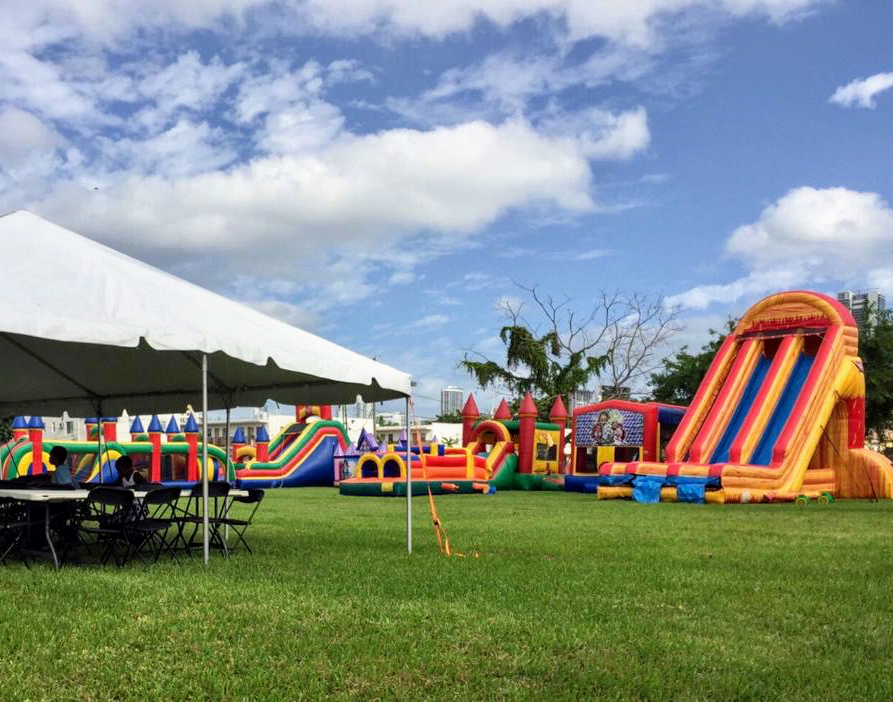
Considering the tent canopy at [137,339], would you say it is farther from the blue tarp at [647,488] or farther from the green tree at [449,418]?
the green tree at [449,418]

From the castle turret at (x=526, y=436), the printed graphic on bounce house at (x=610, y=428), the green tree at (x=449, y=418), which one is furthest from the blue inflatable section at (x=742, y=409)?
the green tree at (x=449, y=418)

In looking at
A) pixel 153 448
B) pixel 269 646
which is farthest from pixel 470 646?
pixel 153 448

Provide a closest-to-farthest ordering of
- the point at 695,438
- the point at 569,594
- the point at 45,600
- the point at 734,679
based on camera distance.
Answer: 1. the point at 734,679
2. the point at 45,600
3. the point at 569,594
4. the point at 695,438

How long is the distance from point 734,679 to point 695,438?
17229 mm

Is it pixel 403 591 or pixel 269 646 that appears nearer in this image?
pixel 269 646

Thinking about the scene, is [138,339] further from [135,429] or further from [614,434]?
[135,429]

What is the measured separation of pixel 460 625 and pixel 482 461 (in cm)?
2084

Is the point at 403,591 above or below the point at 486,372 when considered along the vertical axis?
below

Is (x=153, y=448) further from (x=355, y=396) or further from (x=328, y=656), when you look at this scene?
(x=328, y=656)

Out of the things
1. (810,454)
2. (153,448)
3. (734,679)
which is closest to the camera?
(734,679)

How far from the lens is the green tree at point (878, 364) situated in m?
34.0

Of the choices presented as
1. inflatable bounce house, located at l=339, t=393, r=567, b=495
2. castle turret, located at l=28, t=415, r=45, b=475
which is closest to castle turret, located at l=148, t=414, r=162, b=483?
castle turret, located at l=28, t=415, r=45, b=475

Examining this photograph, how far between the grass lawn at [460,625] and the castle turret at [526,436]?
17398 millimetres

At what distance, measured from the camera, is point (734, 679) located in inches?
184
